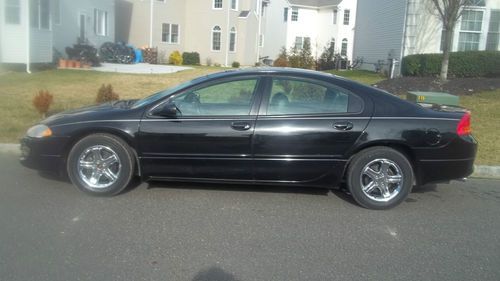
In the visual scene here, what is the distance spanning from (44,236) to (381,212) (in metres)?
3.40

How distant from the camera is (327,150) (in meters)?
5.50

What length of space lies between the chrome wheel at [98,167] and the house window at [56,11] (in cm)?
2014

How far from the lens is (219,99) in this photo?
5.77 meters

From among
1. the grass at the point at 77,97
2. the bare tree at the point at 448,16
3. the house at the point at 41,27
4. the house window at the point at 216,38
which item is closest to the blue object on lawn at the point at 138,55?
the house at the point at 41,27

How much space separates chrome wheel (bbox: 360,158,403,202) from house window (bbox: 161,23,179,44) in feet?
107

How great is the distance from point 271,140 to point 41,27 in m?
19.1

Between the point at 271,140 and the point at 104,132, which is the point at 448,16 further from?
the point at 104,132

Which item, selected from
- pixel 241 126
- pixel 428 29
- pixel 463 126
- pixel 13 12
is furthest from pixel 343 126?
pixel 13 12

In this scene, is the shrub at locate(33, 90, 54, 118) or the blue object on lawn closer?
the shrub at locate(33, 90, 54, 118)

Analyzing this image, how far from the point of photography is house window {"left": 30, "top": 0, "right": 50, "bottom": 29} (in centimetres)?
2069

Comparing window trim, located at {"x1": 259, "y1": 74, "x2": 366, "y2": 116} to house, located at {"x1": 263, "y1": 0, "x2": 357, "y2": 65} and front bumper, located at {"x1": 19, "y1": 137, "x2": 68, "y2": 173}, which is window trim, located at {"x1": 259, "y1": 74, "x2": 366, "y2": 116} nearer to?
front bumper, located at {"x1": 19, "y1": 137, "x2": 68, "y2": 173}

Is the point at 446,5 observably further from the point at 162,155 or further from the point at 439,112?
the point at 162,155

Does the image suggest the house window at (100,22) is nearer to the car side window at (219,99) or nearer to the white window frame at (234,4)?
the white window frame at (234,4)

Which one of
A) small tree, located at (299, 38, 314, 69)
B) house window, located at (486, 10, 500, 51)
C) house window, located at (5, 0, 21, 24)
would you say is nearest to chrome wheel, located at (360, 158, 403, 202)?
small tree, located at (299, 38, 314, 69)
